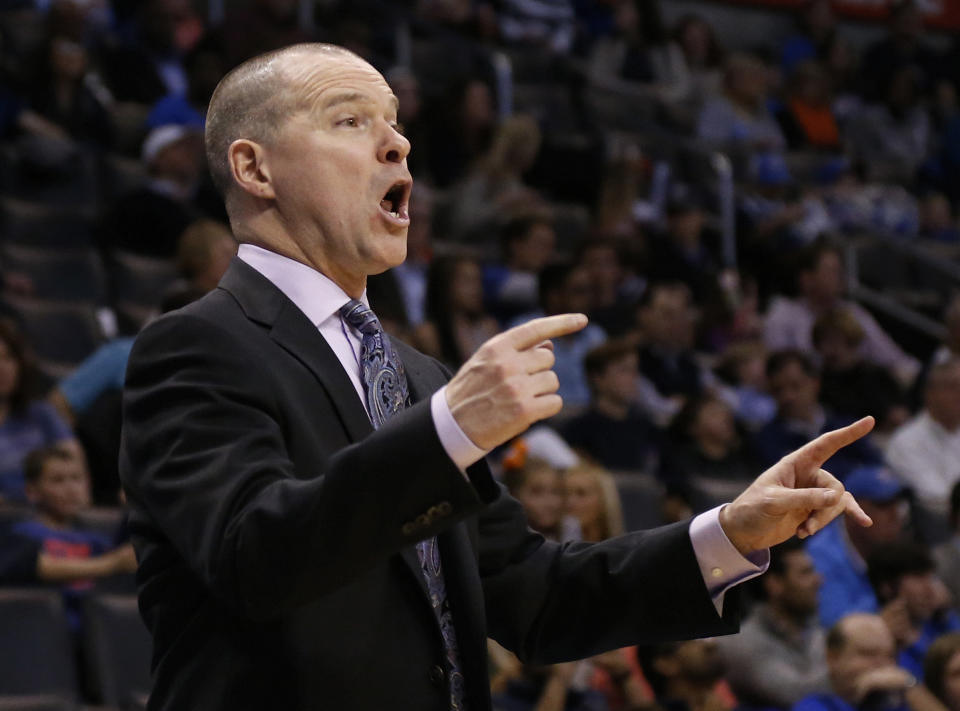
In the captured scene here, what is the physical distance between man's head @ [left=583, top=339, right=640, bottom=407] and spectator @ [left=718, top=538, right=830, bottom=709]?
1.19 m

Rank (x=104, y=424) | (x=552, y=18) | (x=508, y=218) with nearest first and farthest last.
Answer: (x=104, y=424), (x=508, y=218), (x=552, y=18)

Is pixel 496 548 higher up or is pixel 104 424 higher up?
pixel 496 548

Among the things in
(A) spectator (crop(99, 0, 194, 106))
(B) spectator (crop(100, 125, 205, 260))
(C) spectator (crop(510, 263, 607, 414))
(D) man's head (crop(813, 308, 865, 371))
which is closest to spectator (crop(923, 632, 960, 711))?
(C) spectator (crop(510, 263, 607, 414))

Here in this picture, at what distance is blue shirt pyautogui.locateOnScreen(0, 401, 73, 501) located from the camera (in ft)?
15.4

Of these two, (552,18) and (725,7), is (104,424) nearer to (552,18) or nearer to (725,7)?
(552,18)

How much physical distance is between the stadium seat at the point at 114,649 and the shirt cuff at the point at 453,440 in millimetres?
2790

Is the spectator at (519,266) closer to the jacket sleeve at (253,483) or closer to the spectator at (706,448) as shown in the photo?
the spectator at (706,448)

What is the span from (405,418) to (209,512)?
22cm

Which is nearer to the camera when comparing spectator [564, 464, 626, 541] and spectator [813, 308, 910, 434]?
spectator [564, 464, 626, 541]

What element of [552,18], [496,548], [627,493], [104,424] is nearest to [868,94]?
[552,18]

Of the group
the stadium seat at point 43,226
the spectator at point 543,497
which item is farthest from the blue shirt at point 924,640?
the stadium seat at point 43,226

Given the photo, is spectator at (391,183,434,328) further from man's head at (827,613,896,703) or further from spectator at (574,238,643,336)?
man's head at (827,613,896,703)

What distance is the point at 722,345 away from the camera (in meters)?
7.46

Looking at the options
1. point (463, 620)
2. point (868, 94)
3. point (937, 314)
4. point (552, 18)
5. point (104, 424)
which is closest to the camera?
point (463, 620)
